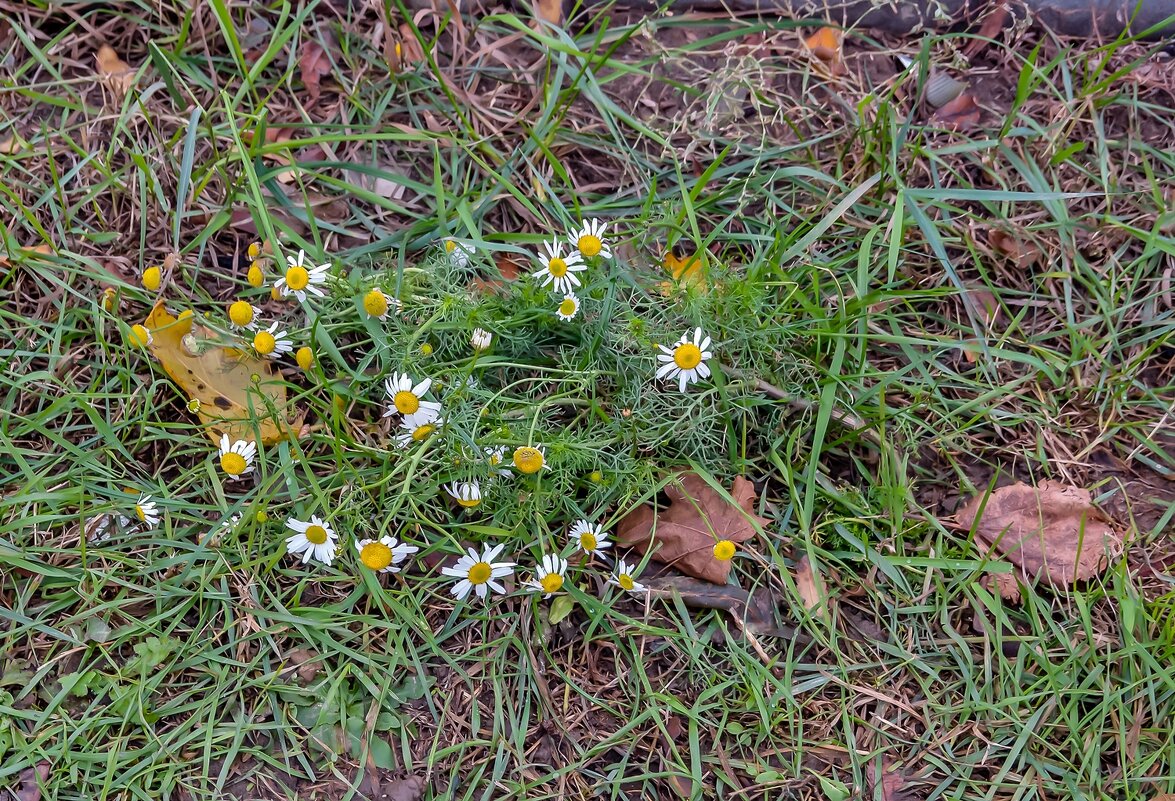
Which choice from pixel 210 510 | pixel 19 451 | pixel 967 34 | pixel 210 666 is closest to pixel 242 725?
pixel 210 666

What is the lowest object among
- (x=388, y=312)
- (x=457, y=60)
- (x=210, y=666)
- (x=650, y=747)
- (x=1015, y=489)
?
(x=650, y=747)

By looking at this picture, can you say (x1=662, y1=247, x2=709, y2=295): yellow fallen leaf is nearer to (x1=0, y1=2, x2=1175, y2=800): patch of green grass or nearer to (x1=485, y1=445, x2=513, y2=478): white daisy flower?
(x1=0, y1=2, x2=1175, y2=800): patch of green grass

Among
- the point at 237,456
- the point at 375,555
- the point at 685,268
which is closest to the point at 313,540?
the point at 375,555

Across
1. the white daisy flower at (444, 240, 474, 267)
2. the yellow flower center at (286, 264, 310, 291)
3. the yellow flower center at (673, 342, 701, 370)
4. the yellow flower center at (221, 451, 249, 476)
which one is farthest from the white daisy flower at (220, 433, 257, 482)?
the yellow flower center at (673, 342, 701, 370)

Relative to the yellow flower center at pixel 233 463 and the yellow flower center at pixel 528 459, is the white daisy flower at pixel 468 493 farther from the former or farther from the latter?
the yellow flower center at pixel 233 463

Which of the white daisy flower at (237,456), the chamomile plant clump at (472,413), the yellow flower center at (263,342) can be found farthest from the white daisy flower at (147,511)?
Result: the yellow flower center at (263,342)

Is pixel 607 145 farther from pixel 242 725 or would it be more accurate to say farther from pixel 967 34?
pixel 242 725

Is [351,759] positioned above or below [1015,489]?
below
